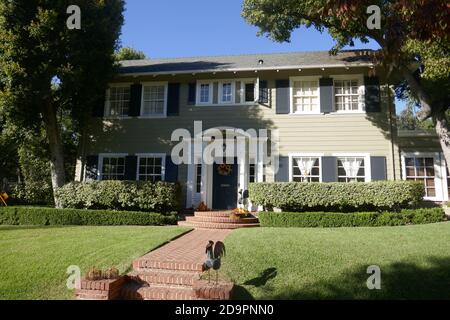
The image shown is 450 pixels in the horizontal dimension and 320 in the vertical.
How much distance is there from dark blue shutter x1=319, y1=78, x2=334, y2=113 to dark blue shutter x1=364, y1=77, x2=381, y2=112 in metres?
1.34

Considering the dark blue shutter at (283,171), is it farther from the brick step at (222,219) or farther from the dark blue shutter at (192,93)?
the dark blue shutter at (192,93)

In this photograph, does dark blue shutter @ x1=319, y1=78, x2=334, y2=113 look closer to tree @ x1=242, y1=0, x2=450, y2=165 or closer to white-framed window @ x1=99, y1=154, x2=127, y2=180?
tree @ x1=242, y1=0, x2=450, y2=165

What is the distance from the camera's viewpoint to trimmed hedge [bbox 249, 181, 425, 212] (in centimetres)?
1121

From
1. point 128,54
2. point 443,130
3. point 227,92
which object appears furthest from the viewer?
point 128,54

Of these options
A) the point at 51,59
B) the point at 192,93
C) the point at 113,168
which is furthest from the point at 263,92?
the point at 51,59

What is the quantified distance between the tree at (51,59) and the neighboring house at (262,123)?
5.74 feet

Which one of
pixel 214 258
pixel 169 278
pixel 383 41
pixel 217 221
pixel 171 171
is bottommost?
pixel 169 278

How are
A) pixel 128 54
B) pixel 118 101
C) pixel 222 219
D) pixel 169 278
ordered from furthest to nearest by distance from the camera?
pixel 128 54, pixel 118 101, pixel 222 219, pixel 169 278

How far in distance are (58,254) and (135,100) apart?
904cm

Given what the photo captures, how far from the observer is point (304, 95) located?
13.8 m

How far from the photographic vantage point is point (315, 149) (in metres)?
13.2

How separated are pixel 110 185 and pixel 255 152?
19.1 feet

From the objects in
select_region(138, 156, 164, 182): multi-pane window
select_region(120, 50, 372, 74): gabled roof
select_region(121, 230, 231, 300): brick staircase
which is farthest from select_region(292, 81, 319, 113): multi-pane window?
select_region(121, 230, 231, 300): brick staircase

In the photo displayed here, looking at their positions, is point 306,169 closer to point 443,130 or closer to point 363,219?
point 363,219
